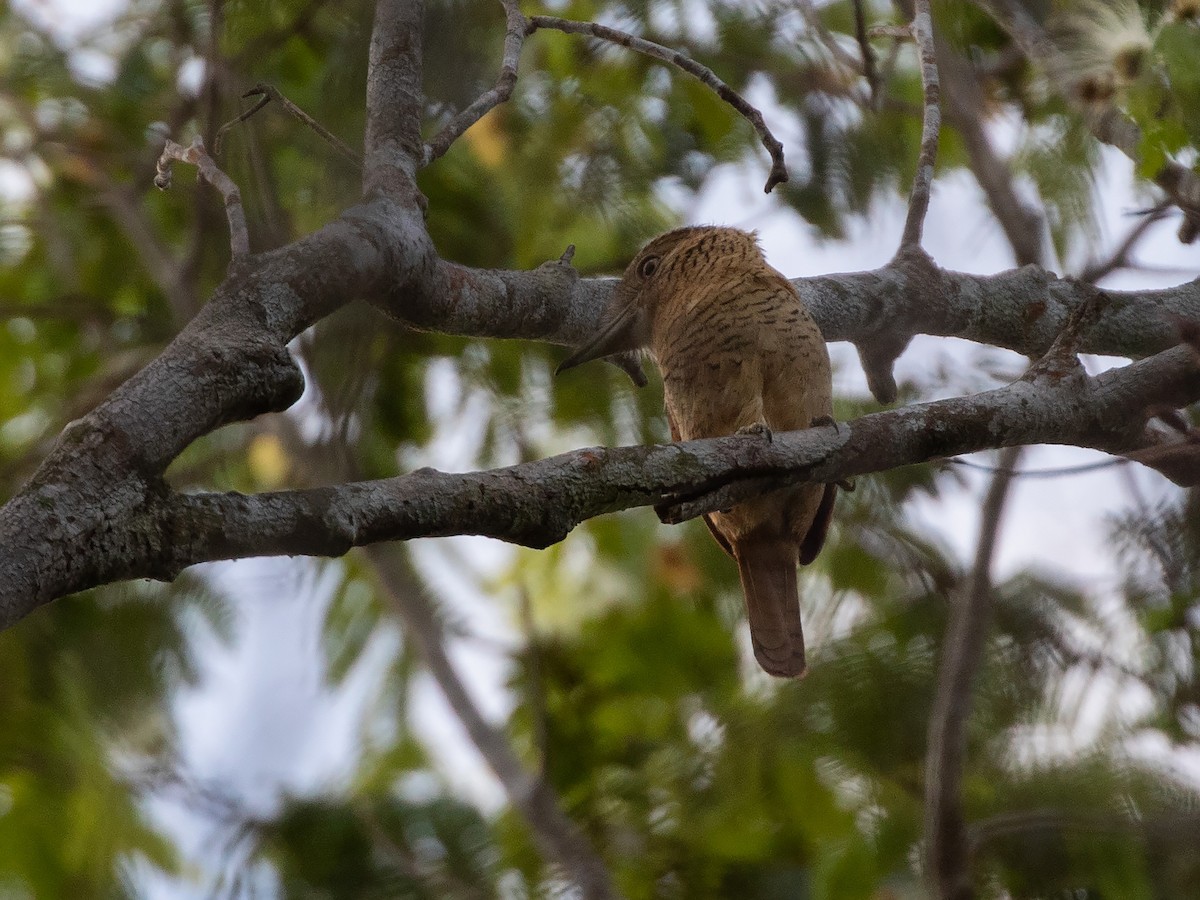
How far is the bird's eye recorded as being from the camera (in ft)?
12.9

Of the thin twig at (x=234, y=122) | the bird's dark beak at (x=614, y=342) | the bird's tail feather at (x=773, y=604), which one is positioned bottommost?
→ the bird's tail feather at (x=773, y=604)

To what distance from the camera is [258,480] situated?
5.89m

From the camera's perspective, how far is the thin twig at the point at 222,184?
199cm

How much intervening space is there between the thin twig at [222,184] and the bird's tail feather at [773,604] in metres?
1.77

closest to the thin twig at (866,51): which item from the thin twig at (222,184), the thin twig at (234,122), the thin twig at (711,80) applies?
the thin twig at (711,80)

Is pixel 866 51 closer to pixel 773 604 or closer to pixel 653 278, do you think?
pixel 653 278

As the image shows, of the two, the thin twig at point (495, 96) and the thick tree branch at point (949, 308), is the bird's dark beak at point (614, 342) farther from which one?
the thin twig at point (495, 96)

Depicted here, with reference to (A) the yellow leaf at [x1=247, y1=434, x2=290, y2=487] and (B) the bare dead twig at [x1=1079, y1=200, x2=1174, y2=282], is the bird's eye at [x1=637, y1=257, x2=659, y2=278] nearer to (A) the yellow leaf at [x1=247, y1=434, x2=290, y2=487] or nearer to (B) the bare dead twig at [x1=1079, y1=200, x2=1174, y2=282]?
(B) the bare dead twig at [x1=1079, y1=200, x2=1174, y2=282]

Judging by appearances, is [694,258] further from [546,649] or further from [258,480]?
[258,480]

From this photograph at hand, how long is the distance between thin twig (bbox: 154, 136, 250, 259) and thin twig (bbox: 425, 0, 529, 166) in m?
0.41

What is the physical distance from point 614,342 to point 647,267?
0.71 metres

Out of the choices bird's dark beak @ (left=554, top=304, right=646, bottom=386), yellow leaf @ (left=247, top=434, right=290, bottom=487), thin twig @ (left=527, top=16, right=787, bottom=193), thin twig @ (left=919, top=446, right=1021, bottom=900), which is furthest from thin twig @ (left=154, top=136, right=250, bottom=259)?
yellow leaf @ (left=247, top=434, right=290, bottom=487)

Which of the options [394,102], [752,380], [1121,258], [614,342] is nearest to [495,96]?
[394,102]

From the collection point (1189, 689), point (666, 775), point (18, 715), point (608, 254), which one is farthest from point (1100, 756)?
point (18, 715)
